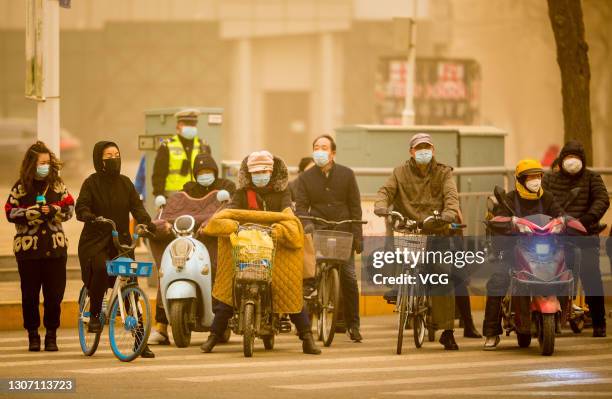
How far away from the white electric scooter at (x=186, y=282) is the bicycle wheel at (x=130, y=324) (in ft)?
2.59

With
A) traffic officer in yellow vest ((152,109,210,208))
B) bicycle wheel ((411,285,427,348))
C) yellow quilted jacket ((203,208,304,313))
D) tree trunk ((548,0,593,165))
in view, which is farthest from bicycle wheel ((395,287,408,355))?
tree trunk ((548,0,593,165))

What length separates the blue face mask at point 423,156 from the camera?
14477 millimetres

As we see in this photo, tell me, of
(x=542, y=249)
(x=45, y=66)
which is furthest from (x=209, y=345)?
(x=45, y=66)

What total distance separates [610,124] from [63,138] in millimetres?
16818

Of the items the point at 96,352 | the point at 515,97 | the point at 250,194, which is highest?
the point at 515,97

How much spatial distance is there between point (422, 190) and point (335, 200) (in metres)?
1.10

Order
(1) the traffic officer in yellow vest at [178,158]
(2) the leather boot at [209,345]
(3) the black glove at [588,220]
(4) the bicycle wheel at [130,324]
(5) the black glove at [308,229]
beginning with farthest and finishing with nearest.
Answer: (1) the traffic officer in yellow vest at [178,158]
(3) the black glove at [588,220]
(5) the black glove at [308,229]
(2) the leather boot at [209,345]
(4) the bicycle wheel at [130,324]

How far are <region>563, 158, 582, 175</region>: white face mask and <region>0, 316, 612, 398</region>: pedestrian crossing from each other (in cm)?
160

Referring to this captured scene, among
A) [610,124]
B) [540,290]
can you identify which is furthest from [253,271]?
[610,124]

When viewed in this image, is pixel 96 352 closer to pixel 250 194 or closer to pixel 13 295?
pixel 250 194

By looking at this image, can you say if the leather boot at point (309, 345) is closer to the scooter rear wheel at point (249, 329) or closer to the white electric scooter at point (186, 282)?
the scooter rear wheel at point (249, 329)

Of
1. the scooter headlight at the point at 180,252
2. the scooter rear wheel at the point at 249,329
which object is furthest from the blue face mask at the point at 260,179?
the scooter rear wheel at the point at 249,329

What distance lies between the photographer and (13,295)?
662 inches

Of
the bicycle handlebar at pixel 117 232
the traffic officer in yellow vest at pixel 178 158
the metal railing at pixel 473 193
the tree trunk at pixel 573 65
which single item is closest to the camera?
the bicycle handlebar at pixel 117 232
